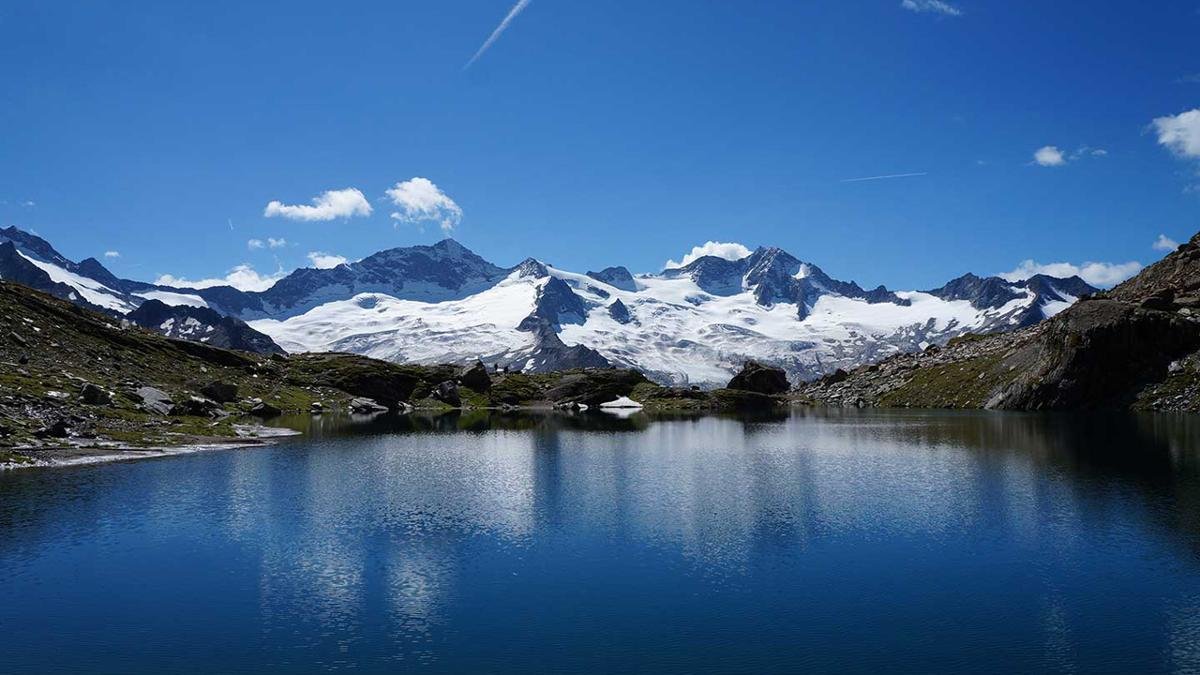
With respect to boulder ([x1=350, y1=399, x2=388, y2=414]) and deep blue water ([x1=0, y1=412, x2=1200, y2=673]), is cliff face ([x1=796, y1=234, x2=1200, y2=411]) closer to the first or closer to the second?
deep blue water ([x1=0, y1=412, x2=1200, y2=673])

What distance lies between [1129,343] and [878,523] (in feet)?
513

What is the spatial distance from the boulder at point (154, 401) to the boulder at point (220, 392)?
21064mm

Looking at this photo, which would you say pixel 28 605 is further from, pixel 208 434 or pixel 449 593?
pixel 208 434

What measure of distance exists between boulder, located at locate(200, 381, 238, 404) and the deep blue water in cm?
5971

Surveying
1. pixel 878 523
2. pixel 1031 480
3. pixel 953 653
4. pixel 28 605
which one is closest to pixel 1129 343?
pixel 1031 480

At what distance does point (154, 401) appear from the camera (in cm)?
11088

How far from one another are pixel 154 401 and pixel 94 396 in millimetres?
12185

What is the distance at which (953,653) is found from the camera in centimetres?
3155

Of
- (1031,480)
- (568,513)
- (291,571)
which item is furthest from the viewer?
(1031,480)

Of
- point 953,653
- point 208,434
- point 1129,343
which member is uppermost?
point 1129,343

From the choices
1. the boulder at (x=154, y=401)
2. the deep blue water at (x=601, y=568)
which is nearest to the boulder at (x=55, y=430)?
the deep blue water at (x=601, y=568)

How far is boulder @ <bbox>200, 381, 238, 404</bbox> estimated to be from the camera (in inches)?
5463

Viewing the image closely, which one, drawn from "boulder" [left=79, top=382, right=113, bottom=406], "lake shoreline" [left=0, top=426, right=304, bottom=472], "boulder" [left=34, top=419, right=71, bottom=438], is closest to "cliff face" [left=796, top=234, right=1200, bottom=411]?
"lake shoreline" [left=0, top=426, right=304, bottom=472]

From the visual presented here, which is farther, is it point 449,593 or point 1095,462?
point 1095,462
